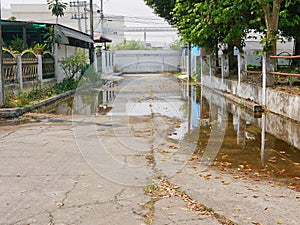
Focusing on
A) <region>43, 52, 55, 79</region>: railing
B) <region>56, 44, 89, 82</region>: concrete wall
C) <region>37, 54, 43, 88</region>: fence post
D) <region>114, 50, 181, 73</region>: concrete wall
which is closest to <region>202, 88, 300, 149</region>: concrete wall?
<region>37, 54, 43, 88</region>: fence post

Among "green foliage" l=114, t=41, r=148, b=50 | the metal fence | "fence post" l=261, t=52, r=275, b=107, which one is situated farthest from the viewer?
"green foliage" l=114, t=41, r=148, b=50

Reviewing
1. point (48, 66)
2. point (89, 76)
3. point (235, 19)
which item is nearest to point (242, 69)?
point (235, 19)

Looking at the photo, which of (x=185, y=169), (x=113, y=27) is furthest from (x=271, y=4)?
(x=113, y=27)

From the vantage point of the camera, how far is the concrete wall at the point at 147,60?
50531 mm

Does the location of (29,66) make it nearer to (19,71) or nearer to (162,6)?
(19,71)

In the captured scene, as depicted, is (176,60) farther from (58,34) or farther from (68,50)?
(58,34)

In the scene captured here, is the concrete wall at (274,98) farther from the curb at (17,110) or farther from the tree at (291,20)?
the curb at (17,110)

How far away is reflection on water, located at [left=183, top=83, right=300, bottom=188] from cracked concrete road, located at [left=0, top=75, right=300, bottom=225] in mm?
458

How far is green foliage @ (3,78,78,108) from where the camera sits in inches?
549

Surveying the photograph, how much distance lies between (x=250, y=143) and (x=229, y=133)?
1.14 metres

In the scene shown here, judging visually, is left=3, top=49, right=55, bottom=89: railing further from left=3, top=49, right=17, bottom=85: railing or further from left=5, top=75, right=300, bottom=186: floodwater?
left=5, top=75, right=300, bottom=186: floodwater

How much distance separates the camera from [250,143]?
8.37 m

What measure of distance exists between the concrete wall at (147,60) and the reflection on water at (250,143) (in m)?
37.8

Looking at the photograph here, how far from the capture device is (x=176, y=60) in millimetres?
50812
